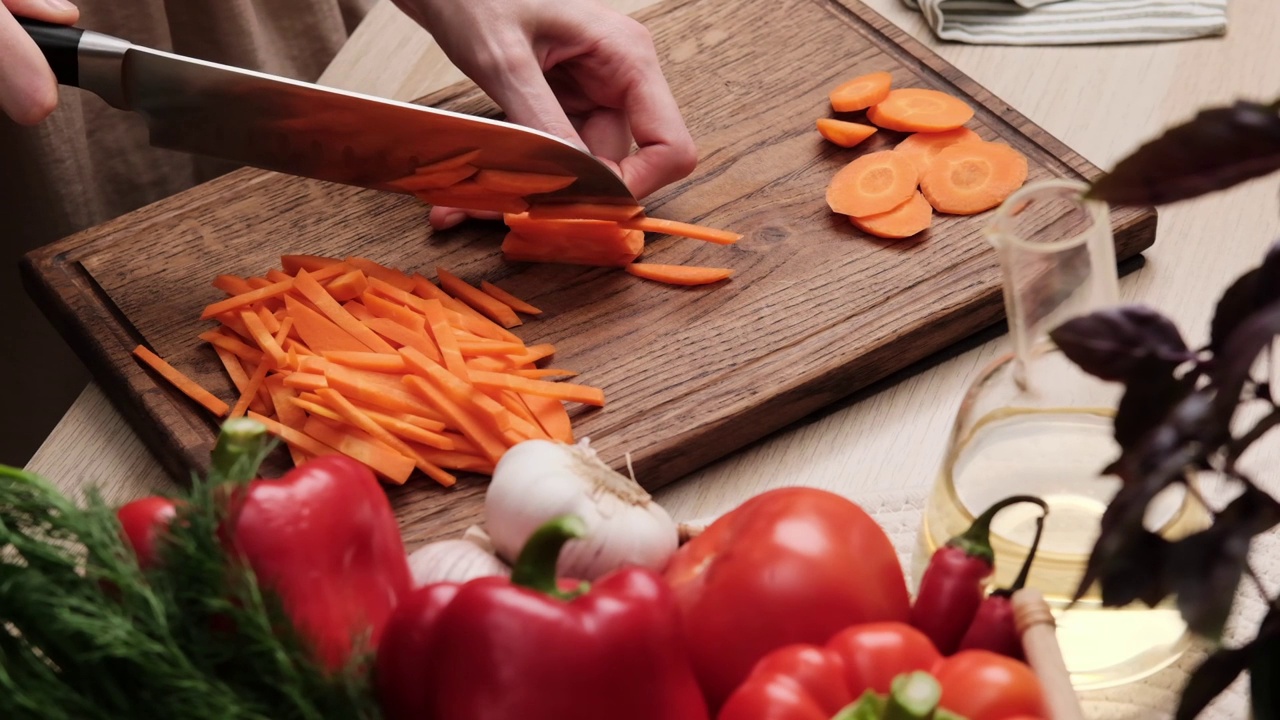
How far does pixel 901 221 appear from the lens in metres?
1.29

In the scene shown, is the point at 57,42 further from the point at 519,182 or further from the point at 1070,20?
the point at 1070,20

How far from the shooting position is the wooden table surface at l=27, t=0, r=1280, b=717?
1.13m

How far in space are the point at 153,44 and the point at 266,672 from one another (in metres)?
1.35

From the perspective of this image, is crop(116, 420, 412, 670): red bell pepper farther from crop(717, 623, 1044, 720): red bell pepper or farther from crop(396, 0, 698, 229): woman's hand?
crop(396, 0, 698, 229): woman's hand

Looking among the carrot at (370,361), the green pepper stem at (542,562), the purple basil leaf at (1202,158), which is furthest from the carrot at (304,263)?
the purple basil leaf at (1202,158)

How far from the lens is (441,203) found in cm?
132

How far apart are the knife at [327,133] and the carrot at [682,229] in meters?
0.03

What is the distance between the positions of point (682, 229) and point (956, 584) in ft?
2.23

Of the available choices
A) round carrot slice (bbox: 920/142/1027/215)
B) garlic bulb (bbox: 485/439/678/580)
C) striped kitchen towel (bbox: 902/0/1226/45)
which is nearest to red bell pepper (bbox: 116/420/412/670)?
garlic bulb (bbox: 485/439/678/580)

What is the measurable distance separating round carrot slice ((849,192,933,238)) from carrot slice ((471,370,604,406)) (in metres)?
0.34

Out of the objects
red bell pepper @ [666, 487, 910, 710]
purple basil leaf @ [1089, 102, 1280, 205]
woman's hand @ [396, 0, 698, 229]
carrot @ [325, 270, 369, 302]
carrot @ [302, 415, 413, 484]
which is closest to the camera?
purple basil leaf @ [1089, 102, 1280, 205]

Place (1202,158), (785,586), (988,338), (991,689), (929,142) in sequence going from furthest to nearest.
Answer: (929,142) → (988,338) → (785,586) → (991,689) → (1202,158)

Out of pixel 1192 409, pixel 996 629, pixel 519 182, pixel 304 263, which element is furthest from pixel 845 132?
pixel 1192 409

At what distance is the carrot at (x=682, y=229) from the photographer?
1295 mm
